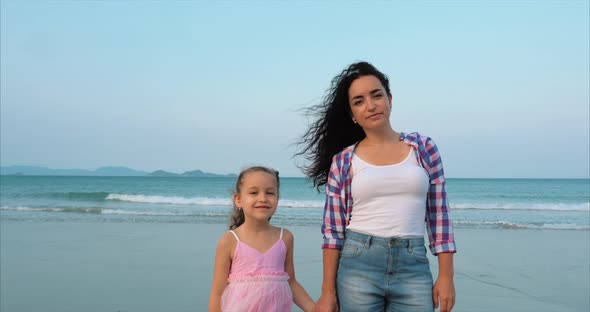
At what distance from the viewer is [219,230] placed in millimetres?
10906

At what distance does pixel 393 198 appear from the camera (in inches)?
92.1

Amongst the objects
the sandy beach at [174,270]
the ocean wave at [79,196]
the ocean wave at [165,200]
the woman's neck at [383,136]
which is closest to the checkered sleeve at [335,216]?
the woman's neck at [383,136]

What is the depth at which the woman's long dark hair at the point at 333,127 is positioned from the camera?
2.64 metres

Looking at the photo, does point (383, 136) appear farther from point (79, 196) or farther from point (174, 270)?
point (79, 196)

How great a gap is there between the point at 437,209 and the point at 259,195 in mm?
941

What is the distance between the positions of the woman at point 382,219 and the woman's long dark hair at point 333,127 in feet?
0.13

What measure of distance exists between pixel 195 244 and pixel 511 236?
6589 millimetres

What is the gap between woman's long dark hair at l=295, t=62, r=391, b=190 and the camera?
264 cm

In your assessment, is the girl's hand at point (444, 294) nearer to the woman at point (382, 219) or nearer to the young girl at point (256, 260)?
the woman at point (382, 219)

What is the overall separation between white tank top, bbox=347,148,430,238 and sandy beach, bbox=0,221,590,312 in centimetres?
324

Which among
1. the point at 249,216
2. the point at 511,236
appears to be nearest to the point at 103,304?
the point at 249,216

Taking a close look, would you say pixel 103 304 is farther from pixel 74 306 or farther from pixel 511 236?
pixel 511 236

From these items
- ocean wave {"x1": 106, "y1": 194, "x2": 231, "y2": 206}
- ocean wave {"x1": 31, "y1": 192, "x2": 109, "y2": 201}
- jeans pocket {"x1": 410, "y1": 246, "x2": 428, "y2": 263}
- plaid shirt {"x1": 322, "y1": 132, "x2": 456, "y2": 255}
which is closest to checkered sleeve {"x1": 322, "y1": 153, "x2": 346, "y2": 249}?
plaid shirt {"x1": 322, "y1": 132, "x2": 456, "y2": 255}

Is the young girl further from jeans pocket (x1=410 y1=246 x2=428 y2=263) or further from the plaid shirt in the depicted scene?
jeans pocket (x1=410 y1=246 x2=428 y2=263)
